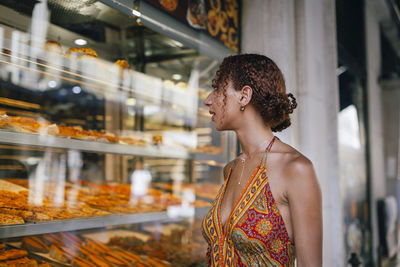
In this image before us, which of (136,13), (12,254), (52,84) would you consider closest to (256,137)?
(136,13)

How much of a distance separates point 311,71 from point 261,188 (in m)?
2.15

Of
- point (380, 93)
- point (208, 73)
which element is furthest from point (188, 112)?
point (380, 93)

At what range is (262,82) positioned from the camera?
157cm

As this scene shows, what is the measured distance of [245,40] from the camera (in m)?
3.43

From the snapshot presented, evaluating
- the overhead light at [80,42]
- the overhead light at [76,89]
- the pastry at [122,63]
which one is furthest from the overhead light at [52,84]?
the overhead light at [80,42]

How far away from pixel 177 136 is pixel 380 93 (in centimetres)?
526

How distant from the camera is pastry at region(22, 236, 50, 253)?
2551mm

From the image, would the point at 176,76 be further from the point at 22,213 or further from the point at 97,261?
the point at 22,213

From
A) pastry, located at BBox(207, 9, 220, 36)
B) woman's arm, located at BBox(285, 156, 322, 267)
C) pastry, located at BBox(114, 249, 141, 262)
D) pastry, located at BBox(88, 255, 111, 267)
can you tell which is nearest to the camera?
woman's arm, located at BBox(285, 156, 322, 267)

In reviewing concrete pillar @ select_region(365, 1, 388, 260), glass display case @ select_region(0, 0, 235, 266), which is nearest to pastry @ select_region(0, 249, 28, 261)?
glass display case @ select_region(0, 0, 235, 266)

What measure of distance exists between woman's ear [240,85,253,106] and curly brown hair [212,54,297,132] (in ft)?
0.04

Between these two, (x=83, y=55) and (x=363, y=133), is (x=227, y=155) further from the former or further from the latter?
(x=363, y=133)

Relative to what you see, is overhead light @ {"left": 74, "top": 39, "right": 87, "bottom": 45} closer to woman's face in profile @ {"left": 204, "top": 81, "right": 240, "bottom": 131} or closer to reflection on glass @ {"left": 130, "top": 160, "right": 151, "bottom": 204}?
woman's face in profile @ {"left": 204, "top": 81, "right": 240, "bottom": 131}

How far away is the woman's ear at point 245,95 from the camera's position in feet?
5.23
